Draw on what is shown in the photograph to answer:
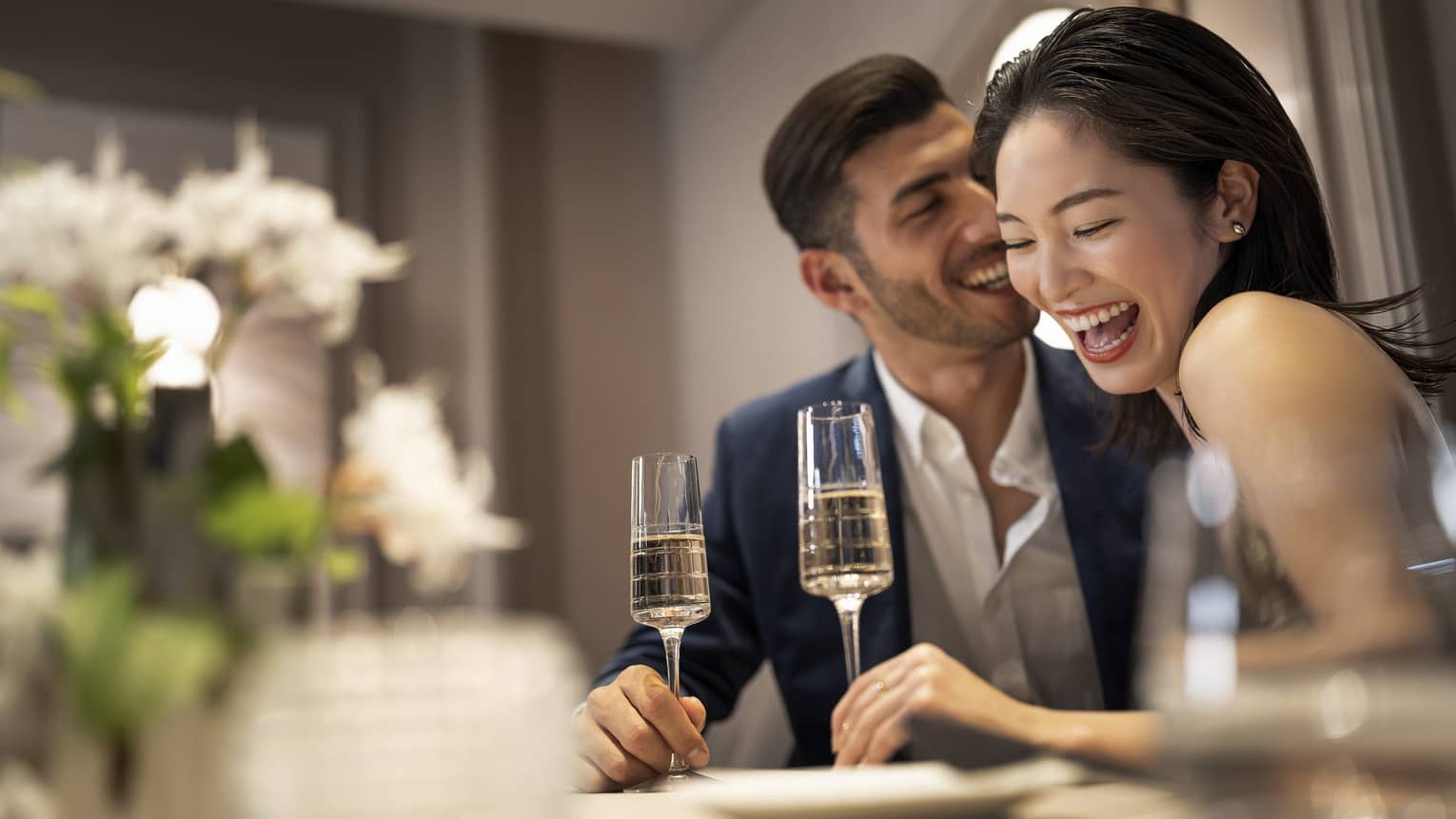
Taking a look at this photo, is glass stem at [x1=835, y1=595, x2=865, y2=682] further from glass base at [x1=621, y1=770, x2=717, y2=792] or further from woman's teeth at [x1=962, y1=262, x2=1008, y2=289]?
woman's teeth at [x1=962, y1=262, x2=1008, y2=289]

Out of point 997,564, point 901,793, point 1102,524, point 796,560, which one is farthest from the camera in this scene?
point 796,560

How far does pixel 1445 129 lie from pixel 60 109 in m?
3.09

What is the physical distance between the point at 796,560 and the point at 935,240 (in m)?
0.59

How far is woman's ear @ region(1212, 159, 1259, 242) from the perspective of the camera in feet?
4.35

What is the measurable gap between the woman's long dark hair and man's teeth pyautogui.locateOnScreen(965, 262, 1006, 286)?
528 millimetres

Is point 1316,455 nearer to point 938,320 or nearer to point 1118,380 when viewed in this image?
point 1118,380

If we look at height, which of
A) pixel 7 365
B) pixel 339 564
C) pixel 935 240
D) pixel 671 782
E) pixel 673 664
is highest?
pixel 935 240

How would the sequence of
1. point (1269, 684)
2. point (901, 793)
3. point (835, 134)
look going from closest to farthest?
1. point (1269, 684)
2. point (901, 793)
3. point (835, 134)

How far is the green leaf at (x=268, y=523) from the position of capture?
547 mm

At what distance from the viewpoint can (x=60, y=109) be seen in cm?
306

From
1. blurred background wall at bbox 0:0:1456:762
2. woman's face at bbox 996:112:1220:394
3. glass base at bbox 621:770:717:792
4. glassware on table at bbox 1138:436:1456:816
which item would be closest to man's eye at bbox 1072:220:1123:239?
woman's face at bbox 996:112:1220:394

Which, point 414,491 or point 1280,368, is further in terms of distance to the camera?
point 1280,368

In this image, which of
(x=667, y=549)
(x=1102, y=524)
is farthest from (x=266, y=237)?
(x=1102, y=524)

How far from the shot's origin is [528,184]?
346cm
